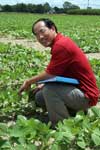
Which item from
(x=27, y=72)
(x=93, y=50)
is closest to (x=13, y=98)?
(x=27, y=72)

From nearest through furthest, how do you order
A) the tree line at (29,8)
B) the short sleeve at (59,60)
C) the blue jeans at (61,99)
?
the short sleeve at (59,60), the blue jeans at (61,99), the tree line at (29,8)

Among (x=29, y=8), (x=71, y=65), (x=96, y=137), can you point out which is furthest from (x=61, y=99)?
(x=29, y=8)

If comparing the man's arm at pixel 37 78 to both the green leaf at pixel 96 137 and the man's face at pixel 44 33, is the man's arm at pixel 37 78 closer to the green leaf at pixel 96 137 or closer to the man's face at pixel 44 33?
the man's face at pixel 44 33

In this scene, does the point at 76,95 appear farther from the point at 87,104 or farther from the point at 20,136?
the point at 20,136

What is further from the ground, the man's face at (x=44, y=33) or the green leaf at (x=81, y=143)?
the man's face at (x=44, y=33)

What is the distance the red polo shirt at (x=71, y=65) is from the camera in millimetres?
4293

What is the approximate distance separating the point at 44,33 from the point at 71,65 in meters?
0.40

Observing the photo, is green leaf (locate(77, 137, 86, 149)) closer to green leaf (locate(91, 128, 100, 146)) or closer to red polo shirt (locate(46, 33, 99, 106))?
green leaf (locate(91, 128, 100, 146))

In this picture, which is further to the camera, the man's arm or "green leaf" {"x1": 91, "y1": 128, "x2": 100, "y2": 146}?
the man's arm

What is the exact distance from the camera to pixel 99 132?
12.3 feet

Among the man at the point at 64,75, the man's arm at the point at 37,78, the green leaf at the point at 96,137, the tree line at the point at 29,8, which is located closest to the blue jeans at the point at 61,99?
the man at the point at 64,75

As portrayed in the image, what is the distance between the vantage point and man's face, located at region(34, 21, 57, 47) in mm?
4359

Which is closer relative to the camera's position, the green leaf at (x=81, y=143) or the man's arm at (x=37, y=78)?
the green leaf at (x=81, y=143)

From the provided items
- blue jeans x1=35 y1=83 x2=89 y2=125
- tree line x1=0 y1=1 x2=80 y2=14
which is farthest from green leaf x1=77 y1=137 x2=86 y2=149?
tree line x1=0 y1=1 x2=80 y2=14
